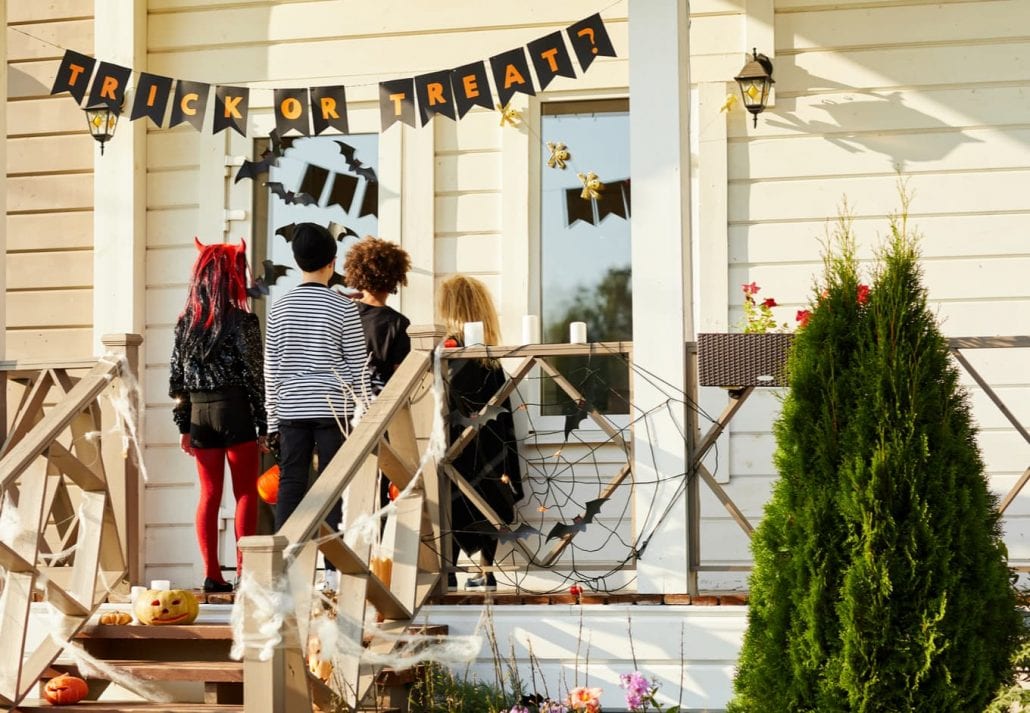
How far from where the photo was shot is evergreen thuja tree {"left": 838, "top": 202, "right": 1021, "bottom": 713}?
3746mm

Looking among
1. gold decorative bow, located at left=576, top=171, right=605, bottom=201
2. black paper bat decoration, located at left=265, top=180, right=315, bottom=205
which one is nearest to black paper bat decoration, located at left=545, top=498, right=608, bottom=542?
gold decorative bow, located at left=576, top=171, right=605, bottom=201

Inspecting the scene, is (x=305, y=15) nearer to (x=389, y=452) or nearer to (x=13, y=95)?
(x=13, y=95)

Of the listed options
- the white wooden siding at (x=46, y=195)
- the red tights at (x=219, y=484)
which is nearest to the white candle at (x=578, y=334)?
the red tights at (x=219, y=484)

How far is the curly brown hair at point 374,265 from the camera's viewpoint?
6.10 metres

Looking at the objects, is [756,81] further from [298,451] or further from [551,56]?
[298,451]

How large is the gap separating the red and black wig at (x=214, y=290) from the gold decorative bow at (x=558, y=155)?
188 cm

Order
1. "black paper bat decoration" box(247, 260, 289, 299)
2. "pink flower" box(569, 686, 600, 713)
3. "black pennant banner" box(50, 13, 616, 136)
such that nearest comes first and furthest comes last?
"pink flower" box(569, 686, 600, 713) → "black pennant banner" box(50, 13, 616, 136) → "black paper bat decoration" box(247, 260, 289, 299)

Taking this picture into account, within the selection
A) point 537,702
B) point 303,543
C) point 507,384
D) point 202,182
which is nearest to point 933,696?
point 537,702

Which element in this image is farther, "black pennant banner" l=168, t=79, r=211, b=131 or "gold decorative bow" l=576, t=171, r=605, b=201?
"gold decorative bow" l=576, t=171, r=605, b=201

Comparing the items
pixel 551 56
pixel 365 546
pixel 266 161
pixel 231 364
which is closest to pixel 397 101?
pixel 551 56

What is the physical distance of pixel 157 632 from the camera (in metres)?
5.22

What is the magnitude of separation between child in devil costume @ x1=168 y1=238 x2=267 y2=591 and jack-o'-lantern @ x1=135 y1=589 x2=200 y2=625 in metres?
0.49

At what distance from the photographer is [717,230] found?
6.80 metres

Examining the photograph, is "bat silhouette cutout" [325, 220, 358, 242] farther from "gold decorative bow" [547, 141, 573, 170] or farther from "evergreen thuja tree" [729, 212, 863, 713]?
"evergreen thuja tree" [729, 212, 863, 713]
